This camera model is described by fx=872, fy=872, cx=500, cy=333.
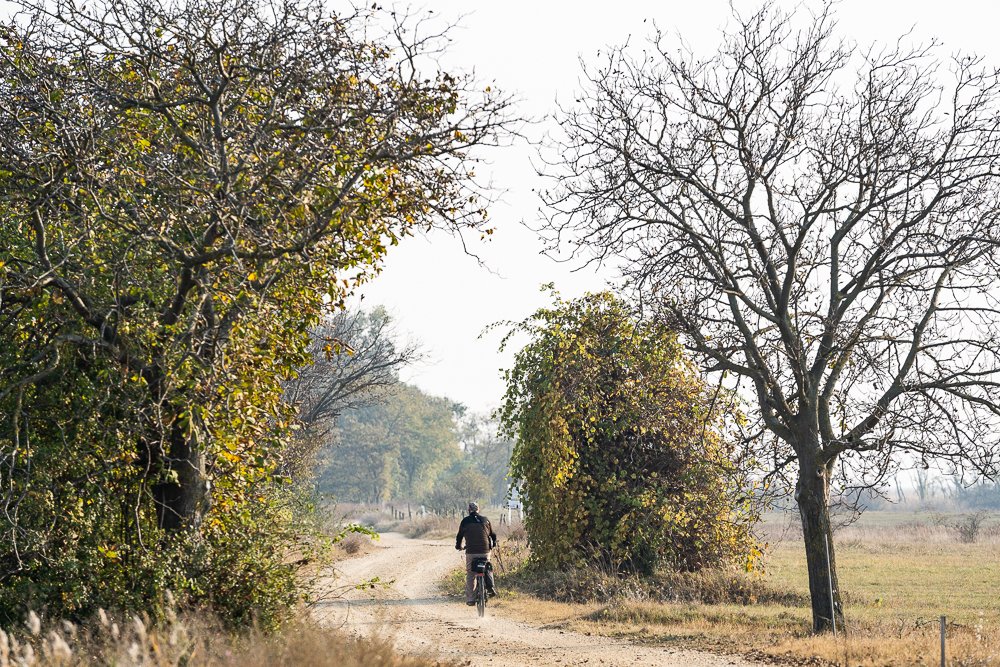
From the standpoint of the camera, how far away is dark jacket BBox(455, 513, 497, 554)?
52.9ft

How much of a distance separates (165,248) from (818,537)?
9.81 metres

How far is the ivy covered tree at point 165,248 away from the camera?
8.48 m

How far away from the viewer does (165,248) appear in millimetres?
8531

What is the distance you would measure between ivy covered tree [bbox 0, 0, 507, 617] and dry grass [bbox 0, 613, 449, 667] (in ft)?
2.00

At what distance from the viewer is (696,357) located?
45.5ft

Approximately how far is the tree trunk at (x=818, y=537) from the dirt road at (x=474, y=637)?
221cm

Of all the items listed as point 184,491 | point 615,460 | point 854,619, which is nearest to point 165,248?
point 184,491

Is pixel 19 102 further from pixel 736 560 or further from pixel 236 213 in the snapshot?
pixel 736 560

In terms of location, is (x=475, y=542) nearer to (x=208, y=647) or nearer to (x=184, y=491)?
(x=184, y=491)

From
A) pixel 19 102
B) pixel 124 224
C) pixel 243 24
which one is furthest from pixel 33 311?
pixel 243 24

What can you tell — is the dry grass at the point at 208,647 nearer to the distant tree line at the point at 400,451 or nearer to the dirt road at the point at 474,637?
the dirt road at the point at 474,637

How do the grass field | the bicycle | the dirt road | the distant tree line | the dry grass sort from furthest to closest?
the distant tree line
the bicycle
the dirt road
the grass field
the dry grass

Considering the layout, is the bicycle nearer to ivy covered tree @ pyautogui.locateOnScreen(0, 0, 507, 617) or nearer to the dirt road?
the dirt road

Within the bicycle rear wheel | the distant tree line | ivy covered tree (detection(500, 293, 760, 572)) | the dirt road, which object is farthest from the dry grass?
the distant tree line
